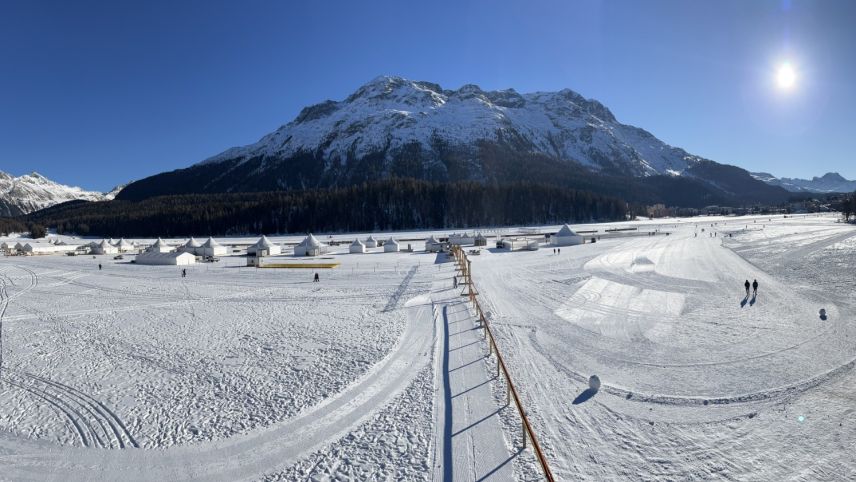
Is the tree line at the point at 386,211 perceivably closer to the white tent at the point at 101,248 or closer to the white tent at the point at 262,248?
the white tent at the point at 101,248

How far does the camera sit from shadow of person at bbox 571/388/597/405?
12500mm

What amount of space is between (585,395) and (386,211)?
12528cm

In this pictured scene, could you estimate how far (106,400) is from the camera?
1345 centimetres

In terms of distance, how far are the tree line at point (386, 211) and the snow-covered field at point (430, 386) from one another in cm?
10419

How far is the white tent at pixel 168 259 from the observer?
188 ft

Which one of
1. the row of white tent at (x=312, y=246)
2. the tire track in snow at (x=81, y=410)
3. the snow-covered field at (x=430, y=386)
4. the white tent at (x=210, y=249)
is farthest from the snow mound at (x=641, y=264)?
the white tent at (x=210, y=249)

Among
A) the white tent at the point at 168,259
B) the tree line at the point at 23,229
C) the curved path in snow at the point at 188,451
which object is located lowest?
the curved path in snow at the point at 188,451

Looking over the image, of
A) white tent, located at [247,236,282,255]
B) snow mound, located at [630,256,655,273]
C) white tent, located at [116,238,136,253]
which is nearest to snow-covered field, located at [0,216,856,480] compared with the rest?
snow mound, located at [630,256,655,273]

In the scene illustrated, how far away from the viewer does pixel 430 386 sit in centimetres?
1358

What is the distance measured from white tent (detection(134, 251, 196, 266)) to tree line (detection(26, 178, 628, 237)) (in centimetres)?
7122

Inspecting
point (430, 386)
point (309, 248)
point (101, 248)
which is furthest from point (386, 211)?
point (430, 386)

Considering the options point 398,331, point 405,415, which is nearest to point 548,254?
point 398,331

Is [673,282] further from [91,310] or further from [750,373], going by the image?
[91,310]

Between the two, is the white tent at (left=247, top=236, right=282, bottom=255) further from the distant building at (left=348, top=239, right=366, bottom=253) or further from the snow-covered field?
the snow-covered field
